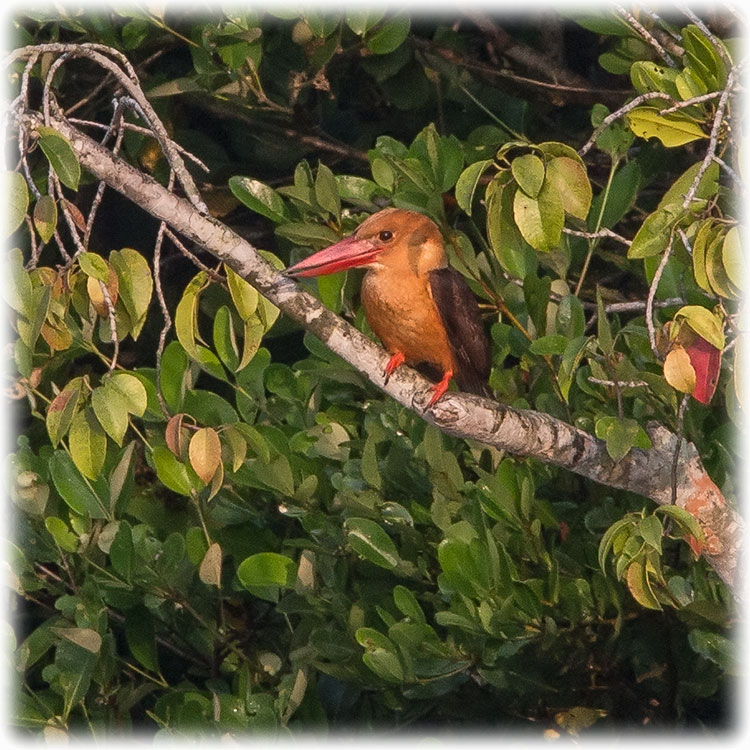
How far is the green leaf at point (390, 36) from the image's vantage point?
10.6 feet

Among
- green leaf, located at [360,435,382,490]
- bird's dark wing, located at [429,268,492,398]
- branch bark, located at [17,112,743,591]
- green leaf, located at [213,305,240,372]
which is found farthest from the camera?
bird's dark wing, located at [429,268,492,398]

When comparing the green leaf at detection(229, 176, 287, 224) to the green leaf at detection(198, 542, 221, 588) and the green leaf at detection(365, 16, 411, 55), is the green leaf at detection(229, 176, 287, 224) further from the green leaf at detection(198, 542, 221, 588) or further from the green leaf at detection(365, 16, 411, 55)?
the green leaf at detection(198, 542, 221, 588)

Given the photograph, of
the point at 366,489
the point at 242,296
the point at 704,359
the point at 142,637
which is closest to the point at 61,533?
the point at 142,637

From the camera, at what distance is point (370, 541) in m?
2.65

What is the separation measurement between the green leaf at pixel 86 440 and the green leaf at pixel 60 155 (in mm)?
385

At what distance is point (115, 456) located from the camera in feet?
9.91

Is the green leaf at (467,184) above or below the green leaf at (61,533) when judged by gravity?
above

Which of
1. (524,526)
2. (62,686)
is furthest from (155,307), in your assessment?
(524,526)

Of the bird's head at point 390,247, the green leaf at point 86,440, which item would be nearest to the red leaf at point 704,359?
the green leaf at point 86,440

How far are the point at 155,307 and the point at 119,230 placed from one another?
0.36 m

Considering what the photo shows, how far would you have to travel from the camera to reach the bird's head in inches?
118

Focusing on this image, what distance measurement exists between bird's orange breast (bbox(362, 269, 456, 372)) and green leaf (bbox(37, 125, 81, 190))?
136cm

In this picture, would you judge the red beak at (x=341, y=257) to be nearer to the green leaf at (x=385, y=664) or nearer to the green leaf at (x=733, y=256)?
the green leaf at (x=385, y=664)

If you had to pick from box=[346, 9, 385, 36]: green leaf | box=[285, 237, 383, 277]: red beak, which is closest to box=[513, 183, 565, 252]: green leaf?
box=[285, 237, 383, 277]: red beak
